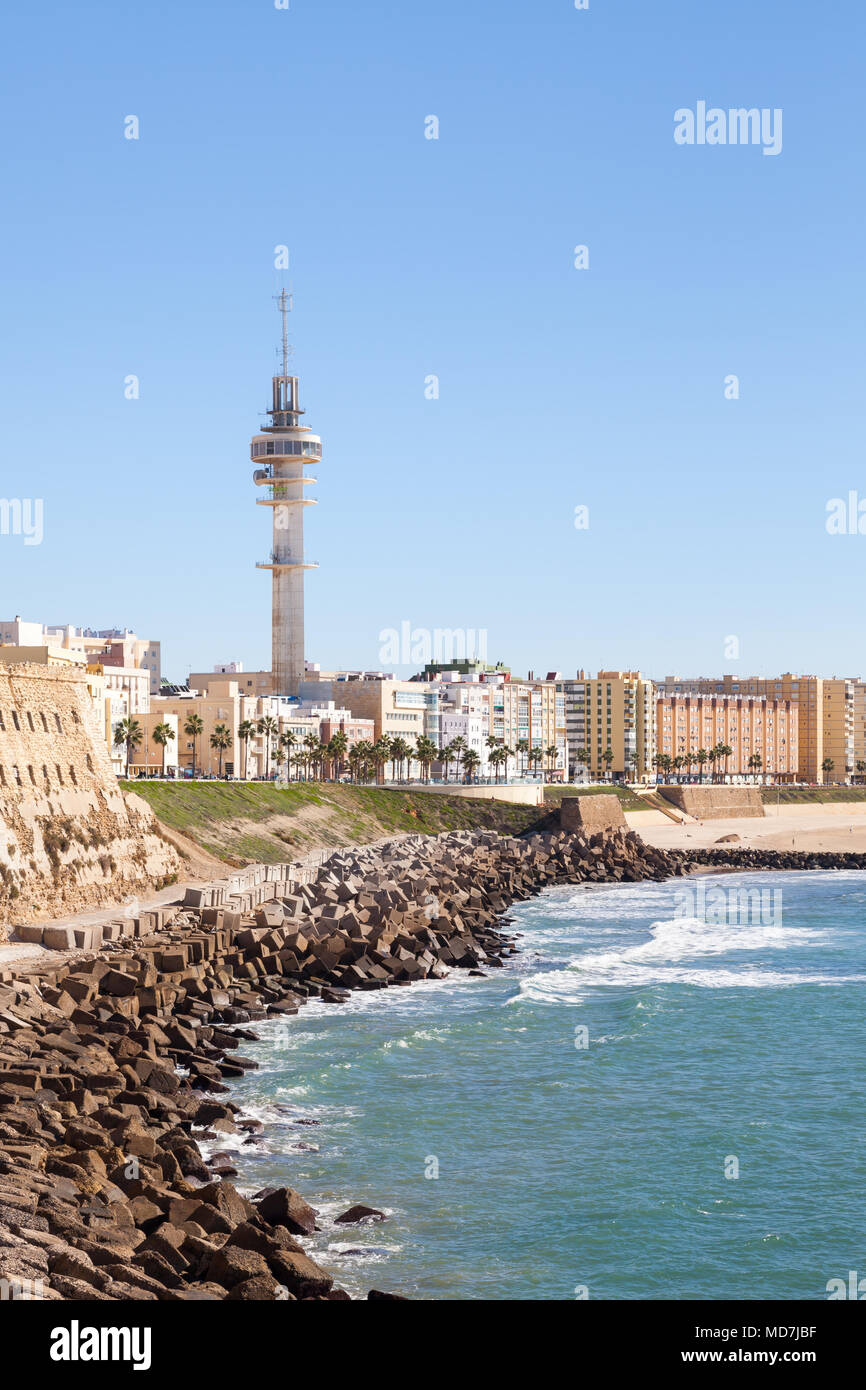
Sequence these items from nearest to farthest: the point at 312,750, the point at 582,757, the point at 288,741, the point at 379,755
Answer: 1. the point at 379,755
2. the point at 288,741
3. the point at 312,750
4. the point at 582,757

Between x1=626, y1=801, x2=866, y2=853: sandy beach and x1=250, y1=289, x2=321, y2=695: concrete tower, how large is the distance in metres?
48.8

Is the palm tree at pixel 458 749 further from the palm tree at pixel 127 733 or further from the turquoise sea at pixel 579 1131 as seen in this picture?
the turquoise sea at pixel 579 1131

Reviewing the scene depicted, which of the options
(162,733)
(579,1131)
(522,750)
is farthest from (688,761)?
(579,1131)

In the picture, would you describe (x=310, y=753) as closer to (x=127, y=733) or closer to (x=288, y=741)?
(x=288, y=741)

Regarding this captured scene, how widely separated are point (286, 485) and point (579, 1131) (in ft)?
419

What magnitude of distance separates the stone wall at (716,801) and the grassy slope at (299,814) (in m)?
32.2

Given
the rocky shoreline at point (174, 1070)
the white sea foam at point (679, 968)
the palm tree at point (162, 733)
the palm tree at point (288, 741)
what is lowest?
the white sea foam at point (679, 968)

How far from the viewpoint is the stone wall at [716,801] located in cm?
12644

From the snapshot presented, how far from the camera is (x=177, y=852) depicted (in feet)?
166

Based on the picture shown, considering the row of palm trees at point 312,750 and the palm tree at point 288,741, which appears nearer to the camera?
the row of palm trees at point 312,750

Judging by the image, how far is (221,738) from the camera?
406 ft

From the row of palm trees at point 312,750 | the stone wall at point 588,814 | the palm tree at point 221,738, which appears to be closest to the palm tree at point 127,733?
the row of palm trees at point 312,750

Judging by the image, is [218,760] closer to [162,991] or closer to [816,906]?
[816,906]

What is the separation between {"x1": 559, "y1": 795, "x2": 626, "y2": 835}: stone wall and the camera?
306ft
